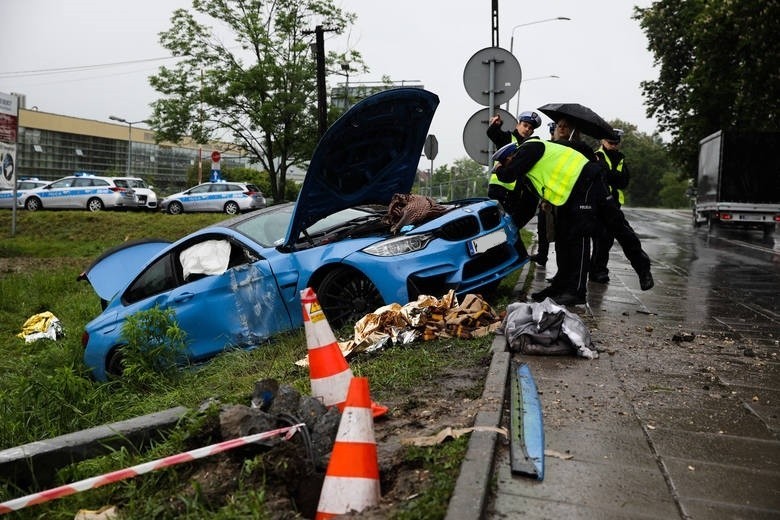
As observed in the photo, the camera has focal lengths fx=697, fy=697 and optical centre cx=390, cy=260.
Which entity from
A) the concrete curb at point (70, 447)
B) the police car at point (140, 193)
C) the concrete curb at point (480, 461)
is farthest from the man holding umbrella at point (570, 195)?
the police car at point (140, 193)

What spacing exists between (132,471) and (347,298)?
336 centimetres

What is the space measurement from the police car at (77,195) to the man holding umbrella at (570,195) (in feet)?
76.7

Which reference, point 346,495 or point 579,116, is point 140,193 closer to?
point 579,116

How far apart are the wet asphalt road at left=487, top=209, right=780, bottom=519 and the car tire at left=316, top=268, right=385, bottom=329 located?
1.59m

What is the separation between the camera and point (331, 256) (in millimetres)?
5969

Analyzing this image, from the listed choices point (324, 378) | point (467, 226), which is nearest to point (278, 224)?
point (467, 226)

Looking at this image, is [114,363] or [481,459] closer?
[481,459]

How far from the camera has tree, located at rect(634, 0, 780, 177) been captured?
19.4m

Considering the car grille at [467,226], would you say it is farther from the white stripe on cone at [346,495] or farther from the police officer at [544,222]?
the white stripe on cone at [346,495]

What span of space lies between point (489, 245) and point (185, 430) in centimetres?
354

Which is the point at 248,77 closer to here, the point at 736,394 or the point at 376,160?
the point at 376,160

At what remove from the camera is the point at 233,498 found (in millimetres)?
2824

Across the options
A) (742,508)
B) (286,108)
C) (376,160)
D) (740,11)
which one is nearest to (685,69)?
(740,11)

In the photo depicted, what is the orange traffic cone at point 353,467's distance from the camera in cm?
263
